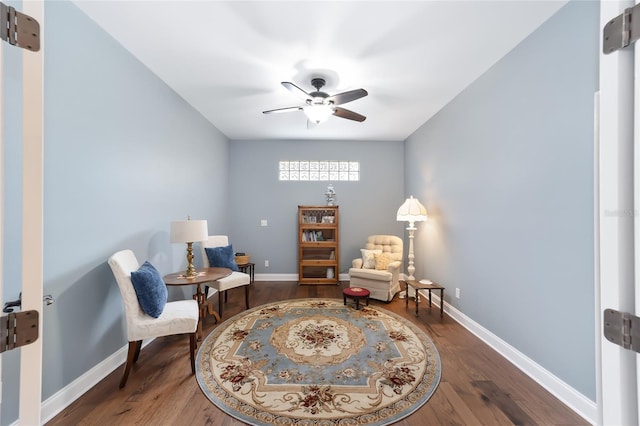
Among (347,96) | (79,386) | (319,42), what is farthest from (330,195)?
(79,386)

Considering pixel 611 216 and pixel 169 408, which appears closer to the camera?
pixel 611 216

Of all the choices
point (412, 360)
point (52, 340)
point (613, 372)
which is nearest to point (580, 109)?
point (613, 372)

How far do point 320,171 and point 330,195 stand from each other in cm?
52

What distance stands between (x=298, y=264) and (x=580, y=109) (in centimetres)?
415

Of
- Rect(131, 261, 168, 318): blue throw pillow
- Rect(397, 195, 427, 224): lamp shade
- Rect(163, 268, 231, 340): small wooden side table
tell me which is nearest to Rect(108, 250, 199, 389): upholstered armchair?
Rect(131, 261, 168, 318): blue throw pillow

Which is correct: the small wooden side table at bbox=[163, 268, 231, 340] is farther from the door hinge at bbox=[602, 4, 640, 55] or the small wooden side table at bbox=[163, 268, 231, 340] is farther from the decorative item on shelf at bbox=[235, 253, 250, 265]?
the door hinge at bbox=[602, 4, 640, 55]

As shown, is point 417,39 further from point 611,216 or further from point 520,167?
point 611,216

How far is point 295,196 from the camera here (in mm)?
5020

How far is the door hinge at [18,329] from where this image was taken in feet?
2.38

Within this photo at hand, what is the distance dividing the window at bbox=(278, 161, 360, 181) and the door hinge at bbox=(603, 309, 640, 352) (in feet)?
14.4

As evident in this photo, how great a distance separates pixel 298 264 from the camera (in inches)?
191

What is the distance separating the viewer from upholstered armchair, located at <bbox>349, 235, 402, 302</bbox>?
3709mm

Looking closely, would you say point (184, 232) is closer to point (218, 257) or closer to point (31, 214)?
point (218, 257)

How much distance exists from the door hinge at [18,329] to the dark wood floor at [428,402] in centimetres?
127
